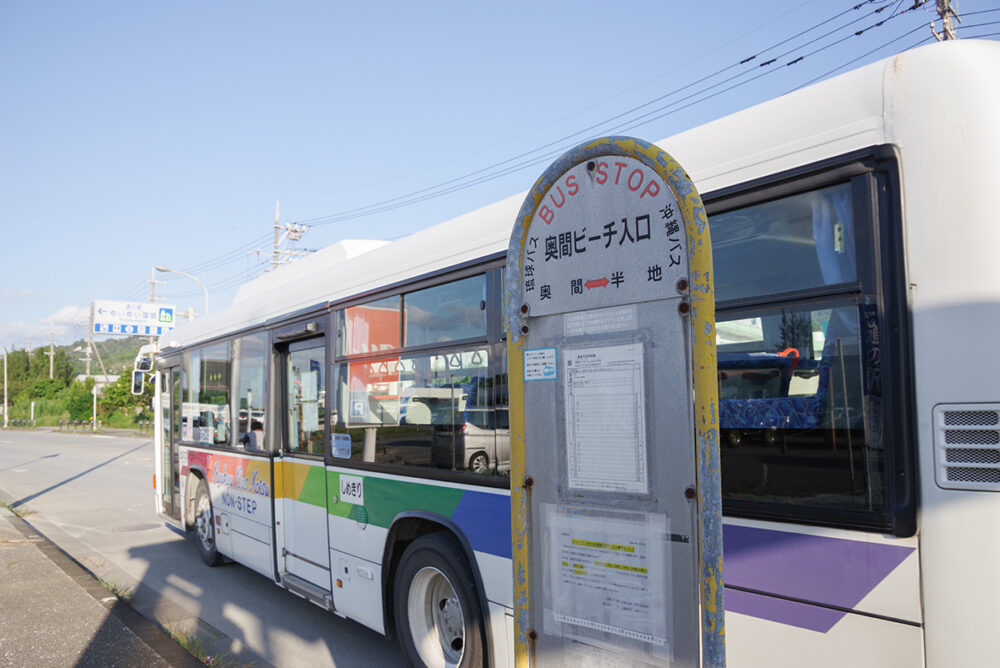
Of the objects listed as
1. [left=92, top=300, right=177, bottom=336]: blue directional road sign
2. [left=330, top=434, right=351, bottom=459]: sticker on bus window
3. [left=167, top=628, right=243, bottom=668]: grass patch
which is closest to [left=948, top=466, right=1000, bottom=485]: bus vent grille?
[left=330, top=434, right=351, bottom=459]: sticker on bus window

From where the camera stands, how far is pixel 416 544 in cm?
461

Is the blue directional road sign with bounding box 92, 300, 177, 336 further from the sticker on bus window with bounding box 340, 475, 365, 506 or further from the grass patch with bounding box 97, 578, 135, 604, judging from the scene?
the sticker on bus window with bounding box 340, 475, 365, 506

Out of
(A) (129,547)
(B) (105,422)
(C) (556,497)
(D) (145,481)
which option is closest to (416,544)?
(C) (556,497)

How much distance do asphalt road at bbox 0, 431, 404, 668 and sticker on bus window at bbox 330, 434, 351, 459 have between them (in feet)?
5.07

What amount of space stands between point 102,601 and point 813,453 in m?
6.35

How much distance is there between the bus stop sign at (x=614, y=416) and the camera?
6.42 feet

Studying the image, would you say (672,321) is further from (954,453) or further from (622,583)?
(954,453)

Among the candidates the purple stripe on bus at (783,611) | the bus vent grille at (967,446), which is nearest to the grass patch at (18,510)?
the purple stripe on bus at (783,611)

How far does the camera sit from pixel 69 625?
5766 millimetres

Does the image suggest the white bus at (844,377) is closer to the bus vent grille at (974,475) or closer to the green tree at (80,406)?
the bus vent grille at (974,475)

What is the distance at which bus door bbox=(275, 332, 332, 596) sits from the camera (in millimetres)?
5801

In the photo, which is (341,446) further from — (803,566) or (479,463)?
(803,566)

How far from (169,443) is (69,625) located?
442cm

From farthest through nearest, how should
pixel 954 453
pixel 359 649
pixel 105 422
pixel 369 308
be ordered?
pixel 105 422 < pixel 359 649 < pixel 369 308 < pixel 954 453
